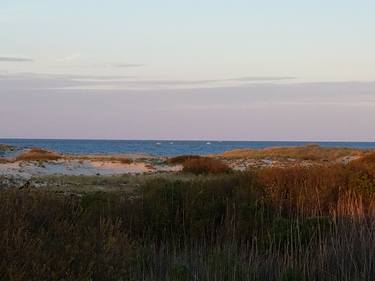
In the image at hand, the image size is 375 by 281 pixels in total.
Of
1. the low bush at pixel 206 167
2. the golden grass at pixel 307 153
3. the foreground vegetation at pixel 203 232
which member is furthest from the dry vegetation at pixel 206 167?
the golden grass at pixel 307 153

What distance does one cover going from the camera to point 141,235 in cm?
1064

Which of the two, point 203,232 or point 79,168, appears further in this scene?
point 79,168

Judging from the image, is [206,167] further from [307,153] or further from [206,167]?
[307,153]

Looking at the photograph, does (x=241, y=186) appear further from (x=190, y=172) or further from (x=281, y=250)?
(x=190, y=172)

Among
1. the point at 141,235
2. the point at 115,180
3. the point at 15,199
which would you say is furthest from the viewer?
the point at 115,180

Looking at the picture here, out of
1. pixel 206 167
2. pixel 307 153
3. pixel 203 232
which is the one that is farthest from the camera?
pixel 307 153

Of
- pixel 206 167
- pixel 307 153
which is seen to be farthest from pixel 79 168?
pixel 307 153

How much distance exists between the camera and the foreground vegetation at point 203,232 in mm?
5180

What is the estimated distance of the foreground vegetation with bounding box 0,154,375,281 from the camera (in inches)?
204

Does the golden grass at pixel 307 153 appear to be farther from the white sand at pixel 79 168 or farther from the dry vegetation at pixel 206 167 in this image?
the dry vegetation at pixel 206 167

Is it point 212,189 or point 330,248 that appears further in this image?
point 212,189

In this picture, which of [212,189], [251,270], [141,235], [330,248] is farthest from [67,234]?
[212,189]

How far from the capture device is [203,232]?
10281 mm

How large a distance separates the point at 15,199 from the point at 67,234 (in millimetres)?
721
